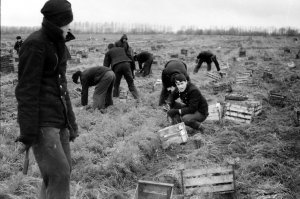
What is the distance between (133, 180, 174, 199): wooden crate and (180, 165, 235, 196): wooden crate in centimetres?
37

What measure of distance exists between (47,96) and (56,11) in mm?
646

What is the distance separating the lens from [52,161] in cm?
248

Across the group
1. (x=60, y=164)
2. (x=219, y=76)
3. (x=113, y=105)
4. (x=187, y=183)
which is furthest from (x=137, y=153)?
(x=219, y=76)

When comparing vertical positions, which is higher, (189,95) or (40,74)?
(40,74)

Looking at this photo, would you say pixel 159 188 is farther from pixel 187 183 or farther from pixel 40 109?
pixel 40 109

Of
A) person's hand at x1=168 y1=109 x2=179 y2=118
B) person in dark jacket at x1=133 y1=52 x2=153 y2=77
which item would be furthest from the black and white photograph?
person in dark jacket at x1=133 y1=52 x2=153 y2=77

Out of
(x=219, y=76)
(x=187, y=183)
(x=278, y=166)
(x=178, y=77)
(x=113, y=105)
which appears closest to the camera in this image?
(x=187, y=183)

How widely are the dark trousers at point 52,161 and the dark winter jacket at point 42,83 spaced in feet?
0.29

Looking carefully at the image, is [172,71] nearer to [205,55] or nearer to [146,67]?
[146,67]

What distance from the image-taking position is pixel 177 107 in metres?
7.07

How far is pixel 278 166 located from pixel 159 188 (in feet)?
6.79

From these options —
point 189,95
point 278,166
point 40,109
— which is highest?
point 40,109

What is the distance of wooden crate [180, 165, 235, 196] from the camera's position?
3990mm

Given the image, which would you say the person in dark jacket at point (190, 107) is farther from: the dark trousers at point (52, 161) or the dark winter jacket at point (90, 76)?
the dark trousers at point (52, 161)
